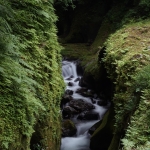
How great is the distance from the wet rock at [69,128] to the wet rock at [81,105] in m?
1.50

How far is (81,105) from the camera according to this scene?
12.9 m

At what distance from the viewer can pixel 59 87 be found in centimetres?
739

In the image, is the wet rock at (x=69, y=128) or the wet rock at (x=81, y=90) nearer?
the wet rock at (x=69, y=128)

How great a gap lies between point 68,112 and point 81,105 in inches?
34.8

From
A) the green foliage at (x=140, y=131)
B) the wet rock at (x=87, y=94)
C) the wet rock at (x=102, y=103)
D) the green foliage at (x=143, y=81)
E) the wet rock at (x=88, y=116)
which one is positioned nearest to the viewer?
the green foliage at (x=140, y=131)

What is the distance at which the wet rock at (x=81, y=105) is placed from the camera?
41.8 feet

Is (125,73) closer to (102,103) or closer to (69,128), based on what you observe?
(69,128)

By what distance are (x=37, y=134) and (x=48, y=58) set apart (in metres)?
2.01

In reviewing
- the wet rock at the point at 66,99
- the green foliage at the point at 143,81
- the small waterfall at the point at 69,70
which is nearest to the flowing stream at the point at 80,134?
the wet rock at the point at 66,99

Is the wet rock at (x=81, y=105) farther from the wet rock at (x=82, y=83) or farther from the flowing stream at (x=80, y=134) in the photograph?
the wet rock at (x=82, y=83)

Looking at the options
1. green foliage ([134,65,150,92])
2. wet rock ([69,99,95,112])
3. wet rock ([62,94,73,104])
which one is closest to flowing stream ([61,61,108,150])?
wet rock ([69,99,95,112])

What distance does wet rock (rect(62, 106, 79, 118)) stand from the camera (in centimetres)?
1226

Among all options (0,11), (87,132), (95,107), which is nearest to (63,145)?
(87,132)

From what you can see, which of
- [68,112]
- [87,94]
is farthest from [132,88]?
[87,94]
